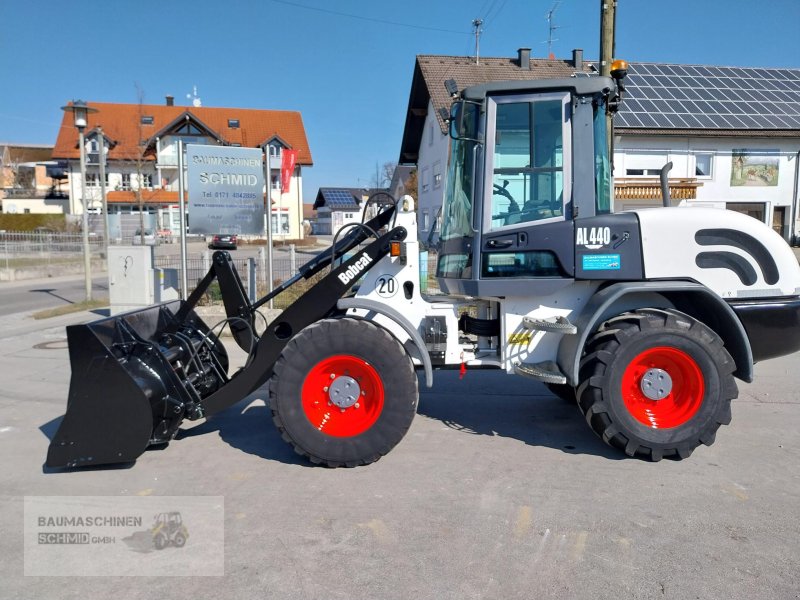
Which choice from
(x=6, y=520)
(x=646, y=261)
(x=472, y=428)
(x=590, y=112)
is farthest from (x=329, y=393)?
(x=590, y=112)

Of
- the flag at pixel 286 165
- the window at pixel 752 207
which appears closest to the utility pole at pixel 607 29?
the flag at pixel 286 165

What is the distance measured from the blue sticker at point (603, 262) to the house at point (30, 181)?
5398 cm

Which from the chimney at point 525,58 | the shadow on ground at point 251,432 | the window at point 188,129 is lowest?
the shadow on ground at point 251,432

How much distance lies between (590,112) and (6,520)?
15.5 ft

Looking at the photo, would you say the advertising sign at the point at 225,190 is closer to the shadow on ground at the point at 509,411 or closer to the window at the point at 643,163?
the shadow on ground at the point at 509,411

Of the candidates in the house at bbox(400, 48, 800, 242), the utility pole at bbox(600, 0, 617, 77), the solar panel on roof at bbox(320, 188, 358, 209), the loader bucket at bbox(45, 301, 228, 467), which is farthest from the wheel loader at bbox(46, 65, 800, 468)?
the solar panel on roof at bbox(320, 188, 358, 209)

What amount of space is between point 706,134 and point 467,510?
23394mm

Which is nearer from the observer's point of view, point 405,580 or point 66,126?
point 405,580

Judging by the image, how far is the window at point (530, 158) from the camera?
4680 millimetres

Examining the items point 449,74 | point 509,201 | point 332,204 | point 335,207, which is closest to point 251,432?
point 509,201

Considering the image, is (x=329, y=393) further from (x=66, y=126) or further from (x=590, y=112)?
(x=66, y=126)

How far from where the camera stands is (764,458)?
15.4ft

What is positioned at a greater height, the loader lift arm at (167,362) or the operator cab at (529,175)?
the operator cab at (529,175)

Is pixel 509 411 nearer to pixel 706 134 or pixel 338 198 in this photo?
pixel 706 134
